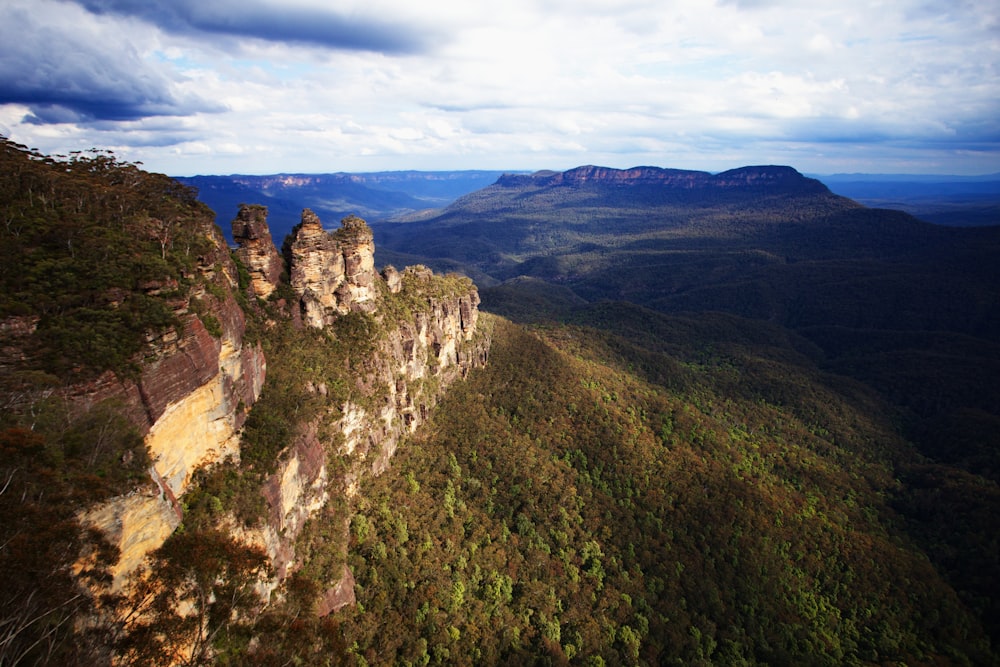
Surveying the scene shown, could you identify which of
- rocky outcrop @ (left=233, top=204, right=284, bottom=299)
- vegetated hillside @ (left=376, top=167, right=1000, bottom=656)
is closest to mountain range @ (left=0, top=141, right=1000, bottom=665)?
rocky outcrop @ (left=233, top=204, right=284, bottom=299)

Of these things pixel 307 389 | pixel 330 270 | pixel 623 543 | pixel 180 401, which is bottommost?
pixel 623 543

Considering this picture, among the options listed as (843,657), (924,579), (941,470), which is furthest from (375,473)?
(941,470)

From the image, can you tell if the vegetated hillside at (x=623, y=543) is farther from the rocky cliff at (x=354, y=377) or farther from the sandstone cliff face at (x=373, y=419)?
the rocky cliff at (x=354, y=377)

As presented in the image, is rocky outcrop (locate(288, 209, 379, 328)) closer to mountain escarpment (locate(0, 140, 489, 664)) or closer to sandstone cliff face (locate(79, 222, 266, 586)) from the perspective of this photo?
mountain escarpment (locate(0, 140, 489, 664))

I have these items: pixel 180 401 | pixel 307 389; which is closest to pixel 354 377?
pixel 307 389

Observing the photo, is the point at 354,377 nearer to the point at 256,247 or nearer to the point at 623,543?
the point at 256,247

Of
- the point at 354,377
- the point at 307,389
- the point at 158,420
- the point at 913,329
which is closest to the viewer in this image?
the point at 158,420

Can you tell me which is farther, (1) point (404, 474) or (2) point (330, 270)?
(1) point (404, 474)
